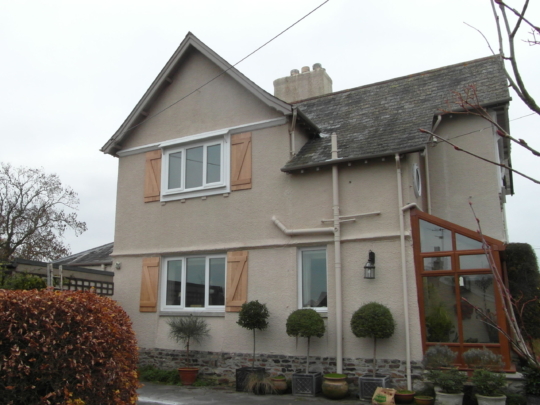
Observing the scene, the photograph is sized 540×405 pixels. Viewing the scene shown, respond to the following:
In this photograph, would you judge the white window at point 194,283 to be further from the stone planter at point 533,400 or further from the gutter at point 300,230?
the stone planter at point 533,400

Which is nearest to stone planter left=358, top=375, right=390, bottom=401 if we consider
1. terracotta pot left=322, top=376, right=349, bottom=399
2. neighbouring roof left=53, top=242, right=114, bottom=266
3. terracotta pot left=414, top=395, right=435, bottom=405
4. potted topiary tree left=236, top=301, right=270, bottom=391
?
terracotta pot left=322, top=376, right=349, bottom=399

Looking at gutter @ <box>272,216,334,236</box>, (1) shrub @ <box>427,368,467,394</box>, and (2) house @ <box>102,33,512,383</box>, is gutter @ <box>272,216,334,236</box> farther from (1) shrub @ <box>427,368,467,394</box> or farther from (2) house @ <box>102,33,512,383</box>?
(1) shrub @ <box>427,368,467,394</box>

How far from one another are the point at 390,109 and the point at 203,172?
4.98m

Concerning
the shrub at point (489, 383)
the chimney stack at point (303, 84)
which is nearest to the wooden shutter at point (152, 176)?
the chimney stack at point (303, 84)

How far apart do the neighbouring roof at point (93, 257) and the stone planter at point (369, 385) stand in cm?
1240

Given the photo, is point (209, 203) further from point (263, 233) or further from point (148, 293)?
point (148, 293)

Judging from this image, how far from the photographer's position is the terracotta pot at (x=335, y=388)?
31.7 feet

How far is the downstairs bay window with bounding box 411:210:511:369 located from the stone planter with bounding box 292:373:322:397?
7.31ft

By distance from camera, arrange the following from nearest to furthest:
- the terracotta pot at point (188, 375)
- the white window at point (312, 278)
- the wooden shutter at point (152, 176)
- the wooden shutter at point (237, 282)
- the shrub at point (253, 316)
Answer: the shrub at point (253, 316)
the white window at point (312, 278)
the terracotta pot at point (188, 375)
the wooden shutter at point (237, 282)
the wooden shutter at point (152, 176)

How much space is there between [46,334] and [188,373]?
21.0 feet

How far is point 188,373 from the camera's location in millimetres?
11617

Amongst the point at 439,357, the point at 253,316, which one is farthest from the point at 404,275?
the point at 253,316

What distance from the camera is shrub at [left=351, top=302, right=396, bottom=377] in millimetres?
9625

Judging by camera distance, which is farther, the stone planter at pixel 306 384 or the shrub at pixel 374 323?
the stone planter at pixel 306 384
